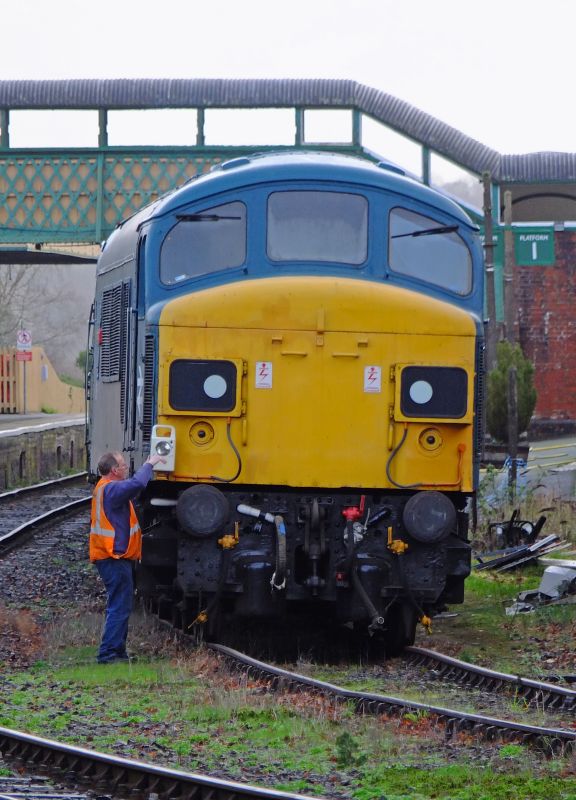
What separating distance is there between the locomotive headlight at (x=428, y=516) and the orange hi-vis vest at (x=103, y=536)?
1981 millimetres

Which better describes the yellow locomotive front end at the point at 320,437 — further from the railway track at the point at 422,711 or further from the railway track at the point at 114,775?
the railway track at the point at 114,775

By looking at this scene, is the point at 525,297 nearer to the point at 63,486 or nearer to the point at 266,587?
the point at 63,486

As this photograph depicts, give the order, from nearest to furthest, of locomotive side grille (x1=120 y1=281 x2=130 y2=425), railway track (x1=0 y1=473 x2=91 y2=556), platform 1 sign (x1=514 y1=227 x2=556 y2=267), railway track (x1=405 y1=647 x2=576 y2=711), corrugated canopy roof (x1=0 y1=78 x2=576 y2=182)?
railway track (x1=405 y1=647 x2=576 y2=711) < locomotive side grille (x1=120 y1=281 x2=130 y2=425) < railway track (x1=0 y1=473 x2=91 y2=556) < corrugated canopy roof (x1=0 y1=78 x2=576 y2=182) < platform 1 sign (x1=514 y1=227 x2=556 y2=267)

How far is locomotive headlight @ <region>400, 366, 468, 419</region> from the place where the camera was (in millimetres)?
9594

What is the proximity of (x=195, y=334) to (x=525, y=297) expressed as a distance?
22106 mm

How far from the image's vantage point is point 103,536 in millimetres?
9805

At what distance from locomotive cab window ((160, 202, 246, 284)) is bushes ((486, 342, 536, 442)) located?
12800 millimetres

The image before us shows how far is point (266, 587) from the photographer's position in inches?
374

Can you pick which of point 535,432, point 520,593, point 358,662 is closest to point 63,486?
point 535,432

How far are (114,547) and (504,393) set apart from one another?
13.8m

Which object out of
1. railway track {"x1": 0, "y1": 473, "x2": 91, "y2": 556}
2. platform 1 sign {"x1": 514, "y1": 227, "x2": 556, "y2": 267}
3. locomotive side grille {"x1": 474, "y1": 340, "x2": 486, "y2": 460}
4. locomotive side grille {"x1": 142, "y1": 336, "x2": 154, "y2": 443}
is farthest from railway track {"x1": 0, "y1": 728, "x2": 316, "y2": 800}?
platform 1 sign {"x1": 514, "y1": 227, "x2": 556, "y2": 267}

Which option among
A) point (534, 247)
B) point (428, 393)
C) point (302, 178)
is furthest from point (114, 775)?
point (534, 247)

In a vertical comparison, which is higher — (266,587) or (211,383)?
(211,383)

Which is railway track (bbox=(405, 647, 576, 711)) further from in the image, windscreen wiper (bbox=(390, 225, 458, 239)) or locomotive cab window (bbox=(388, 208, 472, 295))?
windscreen wiper (bbox=(390, 225, 458, 239))
